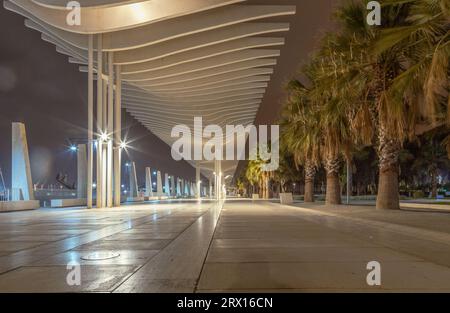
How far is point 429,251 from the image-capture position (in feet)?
30.2

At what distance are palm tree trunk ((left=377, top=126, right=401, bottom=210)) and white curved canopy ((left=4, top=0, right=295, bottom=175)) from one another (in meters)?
A: 12.5

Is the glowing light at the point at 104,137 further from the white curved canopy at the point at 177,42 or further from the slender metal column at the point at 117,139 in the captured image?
the white curved canopy at the point at 177,42

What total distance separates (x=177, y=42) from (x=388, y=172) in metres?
19.0

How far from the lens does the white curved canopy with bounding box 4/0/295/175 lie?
2727 centimetres

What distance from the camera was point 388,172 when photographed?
19781mm
